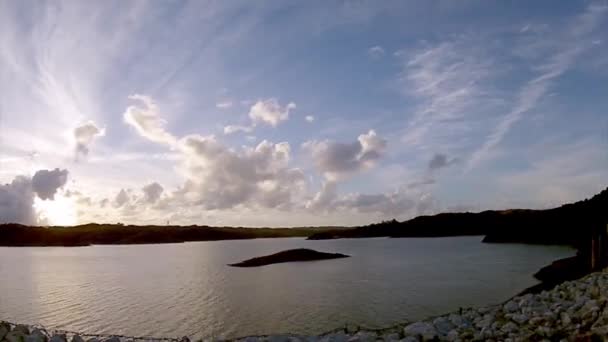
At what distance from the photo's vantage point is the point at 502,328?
1588cm

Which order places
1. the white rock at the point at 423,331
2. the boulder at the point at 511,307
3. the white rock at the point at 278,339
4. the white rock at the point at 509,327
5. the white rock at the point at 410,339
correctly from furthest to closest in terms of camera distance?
1. the boulder at the point at 511,307
2. the white rock at the point at 278,339
3. the white rock at the point at 509,327
4. the white rock at the point at 423,331
5. the white rock at the point at 410,339

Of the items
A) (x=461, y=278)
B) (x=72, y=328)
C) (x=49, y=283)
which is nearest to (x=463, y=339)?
(x=72, y=328)

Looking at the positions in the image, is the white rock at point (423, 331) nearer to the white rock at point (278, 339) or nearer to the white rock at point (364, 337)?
the white rock at point (364, 337)

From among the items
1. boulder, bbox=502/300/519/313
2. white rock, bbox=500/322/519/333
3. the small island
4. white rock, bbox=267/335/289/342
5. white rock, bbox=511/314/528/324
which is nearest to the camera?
white rock, bbox=500/322/519/333

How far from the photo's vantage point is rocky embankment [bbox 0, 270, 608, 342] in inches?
567

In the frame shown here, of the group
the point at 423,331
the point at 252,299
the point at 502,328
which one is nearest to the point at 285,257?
the point at 252,299

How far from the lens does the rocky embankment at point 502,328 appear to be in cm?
1440

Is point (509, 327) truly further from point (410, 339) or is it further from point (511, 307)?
point (511, 307)

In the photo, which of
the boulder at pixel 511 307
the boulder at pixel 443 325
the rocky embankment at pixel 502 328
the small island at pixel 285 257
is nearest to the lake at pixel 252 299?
the boulder at pixel 511 307

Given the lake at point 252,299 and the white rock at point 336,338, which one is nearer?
the white rock at point 336,338

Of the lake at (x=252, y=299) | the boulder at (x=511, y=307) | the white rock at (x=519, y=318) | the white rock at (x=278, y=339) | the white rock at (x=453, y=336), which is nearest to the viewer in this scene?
the white rock at (x=453, y=336)

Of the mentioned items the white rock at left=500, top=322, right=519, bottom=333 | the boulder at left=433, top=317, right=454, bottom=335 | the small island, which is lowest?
the small island

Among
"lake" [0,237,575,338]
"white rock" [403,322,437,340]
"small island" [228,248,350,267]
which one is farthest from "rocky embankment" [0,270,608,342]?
"small island" [228,248,350,267]

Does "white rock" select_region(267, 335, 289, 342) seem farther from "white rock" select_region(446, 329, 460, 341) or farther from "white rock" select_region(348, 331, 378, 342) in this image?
"white rock" select_region(446, 329, 460, 341)
